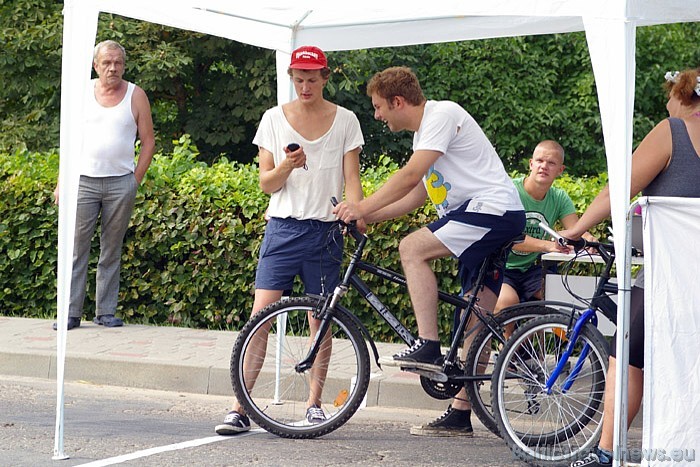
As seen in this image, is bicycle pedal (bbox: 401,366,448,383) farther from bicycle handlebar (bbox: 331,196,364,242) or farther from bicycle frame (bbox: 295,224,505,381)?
bicycle handlebar (bbox: 331,196,364,242)

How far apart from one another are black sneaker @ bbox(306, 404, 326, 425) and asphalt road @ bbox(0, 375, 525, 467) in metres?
0.10

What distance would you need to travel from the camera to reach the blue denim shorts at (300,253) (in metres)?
6.24

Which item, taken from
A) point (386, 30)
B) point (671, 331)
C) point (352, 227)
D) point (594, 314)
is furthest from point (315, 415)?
point (386, 30)

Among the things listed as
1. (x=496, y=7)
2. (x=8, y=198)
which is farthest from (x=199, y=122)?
(x=496, y=7)

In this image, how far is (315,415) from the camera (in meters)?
6.20

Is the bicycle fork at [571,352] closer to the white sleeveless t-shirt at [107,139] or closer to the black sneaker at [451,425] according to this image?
the black sneaker at [451,425]

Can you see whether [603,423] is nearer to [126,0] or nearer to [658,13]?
[658,13]

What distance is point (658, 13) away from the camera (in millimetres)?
4930

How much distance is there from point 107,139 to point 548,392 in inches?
172

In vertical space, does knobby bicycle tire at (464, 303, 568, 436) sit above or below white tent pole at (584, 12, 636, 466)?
below

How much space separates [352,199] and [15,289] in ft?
15.5

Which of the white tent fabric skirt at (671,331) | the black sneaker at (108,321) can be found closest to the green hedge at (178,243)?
the black sneaker at (108,321)

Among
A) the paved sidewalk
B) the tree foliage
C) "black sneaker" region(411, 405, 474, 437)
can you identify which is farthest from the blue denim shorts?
the tree foliage

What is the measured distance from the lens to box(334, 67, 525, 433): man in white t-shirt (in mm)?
5867
